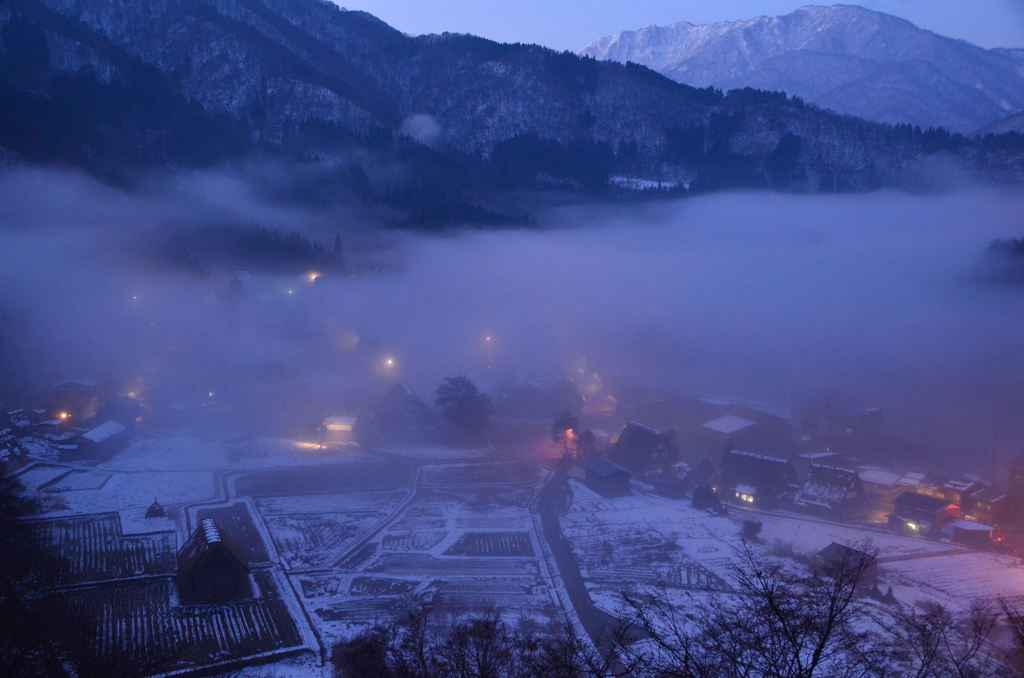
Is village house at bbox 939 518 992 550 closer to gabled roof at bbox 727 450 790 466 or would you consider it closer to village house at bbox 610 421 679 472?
gabled roof at bbox 727 450 790 466

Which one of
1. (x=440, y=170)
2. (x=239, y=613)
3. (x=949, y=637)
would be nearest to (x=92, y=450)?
(x=239, y=613)

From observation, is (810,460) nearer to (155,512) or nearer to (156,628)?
(156,628)

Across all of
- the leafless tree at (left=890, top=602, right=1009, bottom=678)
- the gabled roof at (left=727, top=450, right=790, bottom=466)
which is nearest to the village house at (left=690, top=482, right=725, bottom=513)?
the gabled roof at (left=727, top=450, right=790, bottom=466)

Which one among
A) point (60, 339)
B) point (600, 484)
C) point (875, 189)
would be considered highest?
point (875, 189)

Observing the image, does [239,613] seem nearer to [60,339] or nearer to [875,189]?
[60,339]

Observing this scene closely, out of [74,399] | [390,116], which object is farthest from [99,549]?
[390,116]

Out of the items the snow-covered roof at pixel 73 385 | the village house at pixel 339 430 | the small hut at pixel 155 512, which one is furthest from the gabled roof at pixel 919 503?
the snow-covered roof at pixel 73 385
